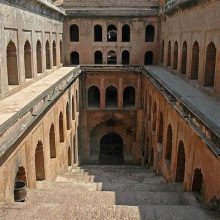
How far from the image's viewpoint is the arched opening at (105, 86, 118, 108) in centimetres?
2791

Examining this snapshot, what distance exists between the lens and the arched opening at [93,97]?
1097 inches

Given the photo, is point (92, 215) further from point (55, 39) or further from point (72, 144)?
point (55, 39)

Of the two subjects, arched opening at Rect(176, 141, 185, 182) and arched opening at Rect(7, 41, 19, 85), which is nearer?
→ arched opening at Rect(176, 141, 185, 182)

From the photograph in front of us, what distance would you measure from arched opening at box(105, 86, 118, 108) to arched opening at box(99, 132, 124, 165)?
2489mm

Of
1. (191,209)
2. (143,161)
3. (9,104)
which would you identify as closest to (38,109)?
(9,104)

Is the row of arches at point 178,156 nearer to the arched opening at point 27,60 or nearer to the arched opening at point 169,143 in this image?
the arched opening at point 169,143

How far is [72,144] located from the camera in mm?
22438

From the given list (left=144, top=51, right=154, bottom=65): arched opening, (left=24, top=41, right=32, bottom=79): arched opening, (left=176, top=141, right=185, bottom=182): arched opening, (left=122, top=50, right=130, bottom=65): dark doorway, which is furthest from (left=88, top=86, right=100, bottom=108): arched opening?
(left=176, top=141, right=185, bottom=182): arched opening

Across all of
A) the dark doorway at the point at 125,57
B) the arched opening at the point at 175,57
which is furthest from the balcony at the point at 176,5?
the dark doorway at the point at 125,57

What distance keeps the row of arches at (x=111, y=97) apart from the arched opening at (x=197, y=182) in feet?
54.9

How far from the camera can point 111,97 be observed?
Answer: 29.4 meters

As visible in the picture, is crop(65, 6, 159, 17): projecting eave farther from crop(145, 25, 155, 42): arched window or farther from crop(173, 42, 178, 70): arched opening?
crop(173, 42, 178, 70): arched opening

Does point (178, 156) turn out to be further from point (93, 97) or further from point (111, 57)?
point (111, 57)

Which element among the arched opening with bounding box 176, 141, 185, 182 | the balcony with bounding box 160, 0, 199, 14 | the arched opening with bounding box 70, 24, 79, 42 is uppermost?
the balcony with bounding box 160, 0, 199, 14
